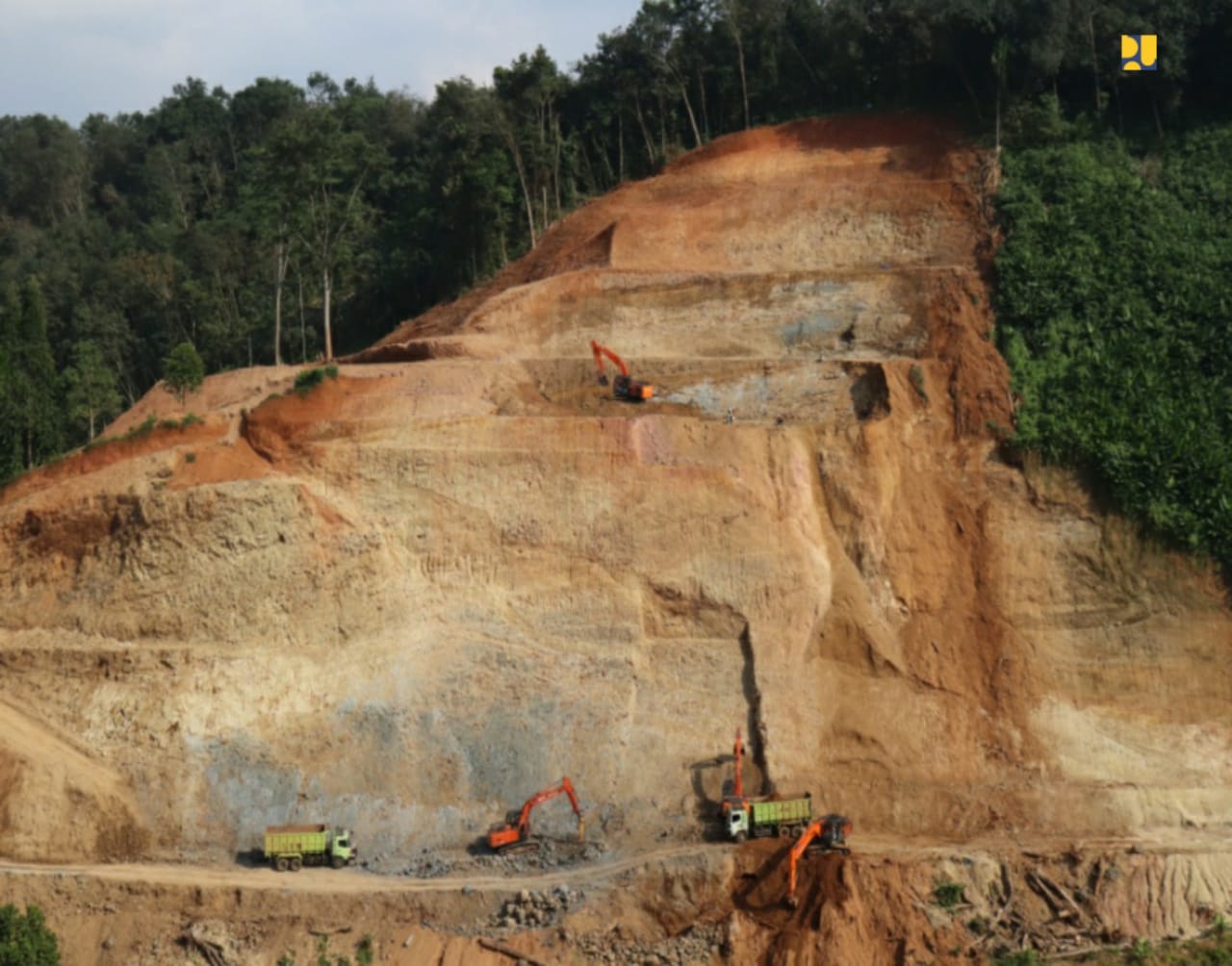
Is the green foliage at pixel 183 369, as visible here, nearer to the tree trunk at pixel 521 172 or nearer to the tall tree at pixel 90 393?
the tall tree at pixel 90 393

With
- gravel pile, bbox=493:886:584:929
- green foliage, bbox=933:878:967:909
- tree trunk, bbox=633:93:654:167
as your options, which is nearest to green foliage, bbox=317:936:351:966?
gravel pile, bbox=493:886:584:929

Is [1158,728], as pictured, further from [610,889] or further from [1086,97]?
[1086,97]

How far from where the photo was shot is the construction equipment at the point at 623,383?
3506 centimetres

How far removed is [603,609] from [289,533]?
704cm

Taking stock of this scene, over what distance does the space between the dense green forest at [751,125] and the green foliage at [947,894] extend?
10.3 meters

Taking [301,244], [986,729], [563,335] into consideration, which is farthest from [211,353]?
[986,729]

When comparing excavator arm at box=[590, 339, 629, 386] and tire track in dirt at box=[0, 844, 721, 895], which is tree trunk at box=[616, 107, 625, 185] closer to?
excavator arm at box=[590, 339, 629, 386]

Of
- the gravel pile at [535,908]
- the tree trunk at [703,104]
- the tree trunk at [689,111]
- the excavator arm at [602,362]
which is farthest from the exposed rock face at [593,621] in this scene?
the tree trunk at [703,104]

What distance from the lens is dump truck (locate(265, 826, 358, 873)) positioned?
2775 centimetres

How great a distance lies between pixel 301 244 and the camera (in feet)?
164

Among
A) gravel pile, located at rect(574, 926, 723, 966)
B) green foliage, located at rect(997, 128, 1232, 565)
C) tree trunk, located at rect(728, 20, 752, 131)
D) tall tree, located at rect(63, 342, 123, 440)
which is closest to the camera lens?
gravel pile, located at rect(574, 926, 723, 966)

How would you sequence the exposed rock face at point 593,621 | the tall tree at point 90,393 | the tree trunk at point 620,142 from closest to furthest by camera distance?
the exposed rock face at point 593,621
the tall tree at point 90,393
the tree trunk at point 620,142

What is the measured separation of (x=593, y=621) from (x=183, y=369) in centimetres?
1415

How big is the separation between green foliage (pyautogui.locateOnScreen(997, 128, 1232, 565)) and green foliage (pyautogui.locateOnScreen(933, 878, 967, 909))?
10.2 metres
